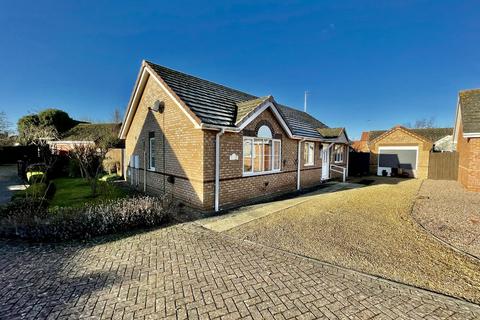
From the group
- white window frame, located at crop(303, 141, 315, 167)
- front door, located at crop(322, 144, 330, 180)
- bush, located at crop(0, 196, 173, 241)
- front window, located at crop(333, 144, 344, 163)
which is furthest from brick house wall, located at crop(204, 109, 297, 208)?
front window, located at crop(333, 144, 344, 163)

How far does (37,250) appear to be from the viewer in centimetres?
526

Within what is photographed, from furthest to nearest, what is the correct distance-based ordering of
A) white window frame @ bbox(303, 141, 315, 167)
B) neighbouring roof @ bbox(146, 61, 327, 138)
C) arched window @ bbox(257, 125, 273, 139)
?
white window frame @ bbox(303, 141, 315, 167), arched window @ bbox(257, 125, 273, 139), neighbouring roof @ bbox(146, 61, 327, 138)

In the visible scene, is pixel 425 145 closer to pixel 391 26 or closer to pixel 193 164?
pixel 391 26

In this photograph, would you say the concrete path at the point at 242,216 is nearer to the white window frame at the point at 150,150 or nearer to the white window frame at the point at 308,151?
the white window frame at the point at 308,151

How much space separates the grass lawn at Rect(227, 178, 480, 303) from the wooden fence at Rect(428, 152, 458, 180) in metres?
14.6

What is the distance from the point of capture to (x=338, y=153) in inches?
771

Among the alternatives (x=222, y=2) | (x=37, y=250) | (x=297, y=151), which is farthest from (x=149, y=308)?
(x=222, y=2)

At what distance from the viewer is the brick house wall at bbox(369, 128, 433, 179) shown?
20422 mm

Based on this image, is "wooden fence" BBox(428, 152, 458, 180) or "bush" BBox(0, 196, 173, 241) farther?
"wooden fence" BBox(428, 152, 458, 180)

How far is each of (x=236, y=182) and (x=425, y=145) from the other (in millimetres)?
20694

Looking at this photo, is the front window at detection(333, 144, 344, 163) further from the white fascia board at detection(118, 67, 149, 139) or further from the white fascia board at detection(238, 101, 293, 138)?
the white fascia board at detection(118, 67, 149, 139)

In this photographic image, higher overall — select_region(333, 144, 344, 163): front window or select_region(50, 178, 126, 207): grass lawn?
select_region(333, 144, 344, 163): front window

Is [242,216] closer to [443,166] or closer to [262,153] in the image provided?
[262,153]

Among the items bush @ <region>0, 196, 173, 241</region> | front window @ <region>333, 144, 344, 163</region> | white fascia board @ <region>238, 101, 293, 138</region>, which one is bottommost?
bush @ <region>0, 196, 173, 241</region>
